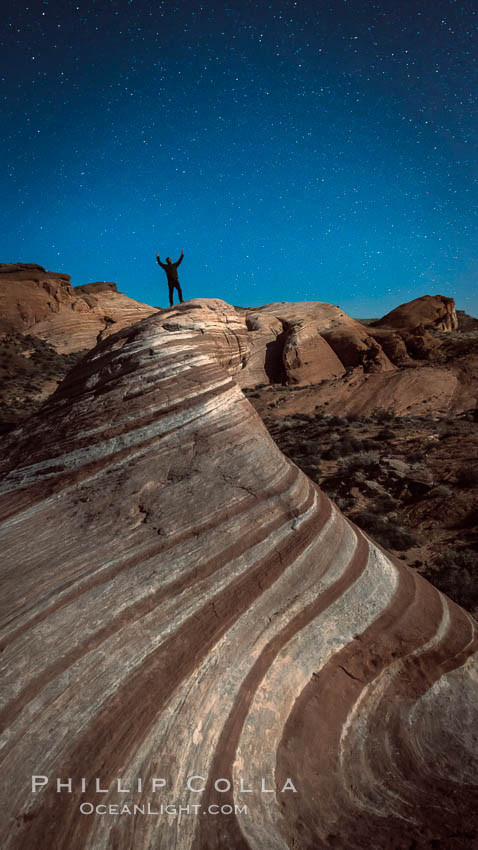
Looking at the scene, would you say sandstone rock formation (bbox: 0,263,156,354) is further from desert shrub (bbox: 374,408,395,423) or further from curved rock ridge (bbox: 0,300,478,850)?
curved rock ridge (bbox: 0,300,478,850)

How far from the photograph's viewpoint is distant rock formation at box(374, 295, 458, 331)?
3123 cm

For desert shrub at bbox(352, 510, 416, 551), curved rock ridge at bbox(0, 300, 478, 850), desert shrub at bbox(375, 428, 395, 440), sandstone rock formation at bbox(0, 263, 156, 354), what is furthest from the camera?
sandstone rock formation at bbox(0, 263, 156, 354)

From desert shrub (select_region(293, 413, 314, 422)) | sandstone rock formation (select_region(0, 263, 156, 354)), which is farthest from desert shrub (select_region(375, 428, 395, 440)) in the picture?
sandstone rock formation (select_region(0, 263, 156, 354))

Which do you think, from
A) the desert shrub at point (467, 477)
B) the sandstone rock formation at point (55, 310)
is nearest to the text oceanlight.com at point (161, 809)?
the desert shrub at point (467, 477)

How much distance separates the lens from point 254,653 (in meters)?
2.27

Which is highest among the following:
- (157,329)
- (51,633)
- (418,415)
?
(157,329)

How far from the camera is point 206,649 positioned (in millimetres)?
2189

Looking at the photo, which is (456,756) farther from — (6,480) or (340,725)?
(6,480)

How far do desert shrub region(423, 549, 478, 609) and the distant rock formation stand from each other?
26.7m

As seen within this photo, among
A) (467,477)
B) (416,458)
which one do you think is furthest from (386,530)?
(416,458)

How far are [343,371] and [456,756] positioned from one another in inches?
902

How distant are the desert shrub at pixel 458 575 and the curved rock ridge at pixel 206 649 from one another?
3765 mm

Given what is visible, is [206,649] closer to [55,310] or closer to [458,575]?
[458,575]

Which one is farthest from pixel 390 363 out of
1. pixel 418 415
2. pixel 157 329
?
pixel 157 329
